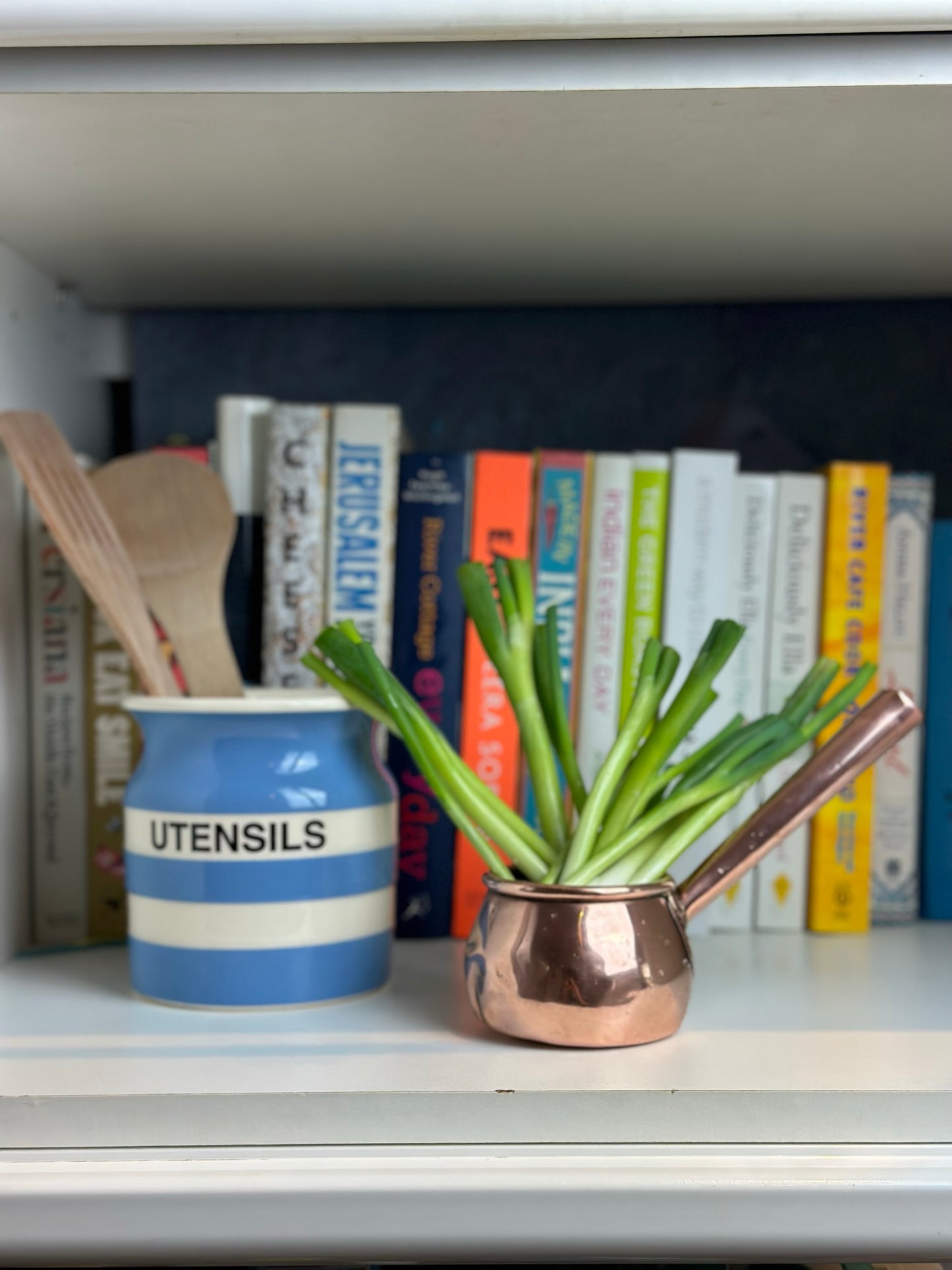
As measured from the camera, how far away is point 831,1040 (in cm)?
55

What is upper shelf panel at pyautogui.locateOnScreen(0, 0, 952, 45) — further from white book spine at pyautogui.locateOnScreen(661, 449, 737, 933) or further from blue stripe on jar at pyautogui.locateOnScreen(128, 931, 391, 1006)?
blue stripe on jar at pyautogui.locateOnScreen(128, 931, 391, 1006)

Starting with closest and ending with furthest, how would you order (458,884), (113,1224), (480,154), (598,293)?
(113,1224)
(480,154)
(458,884)
(598,293)

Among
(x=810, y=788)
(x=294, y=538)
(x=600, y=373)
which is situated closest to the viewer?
(x=810, y=788)

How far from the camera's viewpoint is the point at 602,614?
722 millimetres

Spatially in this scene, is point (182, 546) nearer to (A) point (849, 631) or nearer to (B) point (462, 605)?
(B) point (462, 605)

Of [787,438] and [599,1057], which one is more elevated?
[787,438]

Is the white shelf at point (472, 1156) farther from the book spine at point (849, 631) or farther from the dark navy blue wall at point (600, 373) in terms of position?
the dark navy blue wall at point (600, 373)

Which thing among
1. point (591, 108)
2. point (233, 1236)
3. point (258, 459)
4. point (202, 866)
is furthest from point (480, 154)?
point (233, 1236)

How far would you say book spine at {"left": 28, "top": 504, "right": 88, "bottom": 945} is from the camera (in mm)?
716

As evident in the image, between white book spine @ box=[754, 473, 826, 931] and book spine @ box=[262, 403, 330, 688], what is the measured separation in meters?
0.27

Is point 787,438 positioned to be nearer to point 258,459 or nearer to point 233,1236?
point 258,459

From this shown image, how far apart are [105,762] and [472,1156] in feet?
1.19

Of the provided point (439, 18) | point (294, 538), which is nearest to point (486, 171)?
point (439, 18)

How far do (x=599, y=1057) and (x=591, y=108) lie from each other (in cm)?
40
